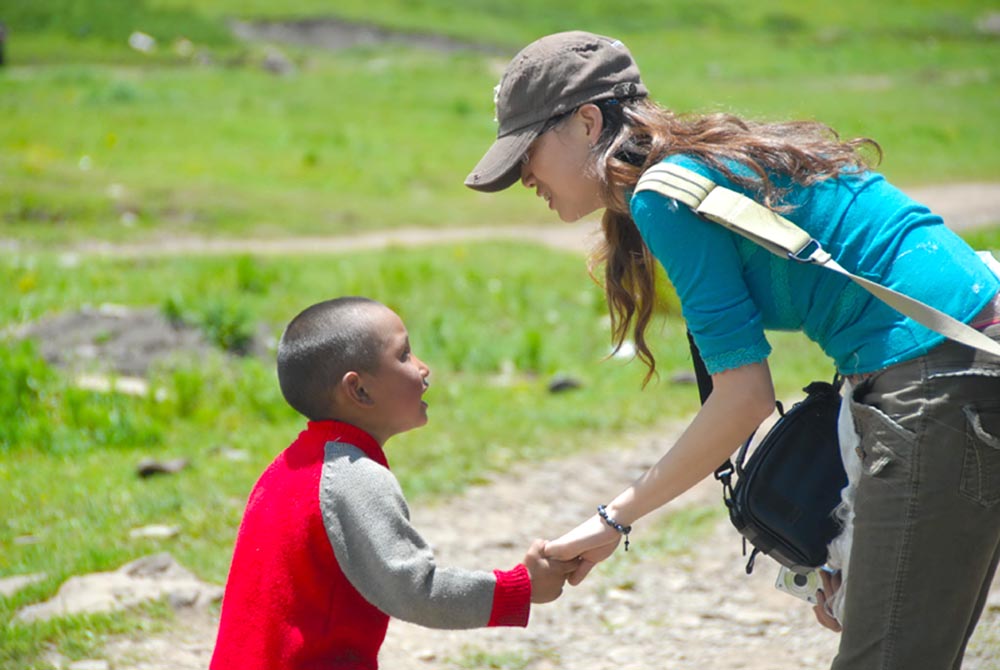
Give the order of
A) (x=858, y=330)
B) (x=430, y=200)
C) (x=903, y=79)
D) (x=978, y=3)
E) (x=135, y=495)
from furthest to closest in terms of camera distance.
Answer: (x=978, y=3) < (x=903, y=79) < (x=430, y=200) < (x=135, y=495) < (x=858, y=330)

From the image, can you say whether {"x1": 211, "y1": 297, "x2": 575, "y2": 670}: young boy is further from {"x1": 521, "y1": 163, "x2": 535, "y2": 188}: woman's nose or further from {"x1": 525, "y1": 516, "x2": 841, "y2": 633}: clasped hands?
{"x1": 521, "y1": 163, "x2": 535, "y2": 188}: woman's nose

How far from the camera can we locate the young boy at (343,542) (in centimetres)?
244

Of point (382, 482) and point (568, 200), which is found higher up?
point (568, 200)

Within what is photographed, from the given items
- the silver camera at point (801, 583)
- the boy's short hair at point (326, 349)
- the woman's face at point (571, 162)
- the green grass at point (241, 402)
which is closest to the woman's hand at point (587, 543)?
the silver camera at point (801, 583)

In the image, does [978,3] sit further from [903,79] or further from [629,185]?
[629,185]

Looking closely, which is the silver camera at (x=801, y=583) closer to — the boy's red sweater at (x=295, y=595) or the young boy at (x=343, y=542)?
the young boy at (x=343, y=542)

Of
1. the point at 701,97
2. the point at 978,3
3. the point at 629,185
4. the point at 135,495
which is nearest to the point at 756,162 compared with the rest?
the point at 629,185

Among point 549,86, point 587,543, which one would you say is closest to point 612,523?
point 587,543

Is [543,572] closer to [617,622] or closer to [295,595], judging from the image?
[295,595]

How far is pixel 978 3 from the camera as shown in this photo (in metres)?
45.4

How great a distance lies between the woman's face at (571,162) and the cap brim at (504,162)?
0.03 m

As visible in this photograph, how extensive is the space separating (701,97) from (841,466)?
61.3 ft

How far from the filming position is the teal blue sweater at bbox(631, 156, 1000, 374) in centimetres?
231

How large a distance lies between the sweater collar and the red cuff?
0.34 meters
